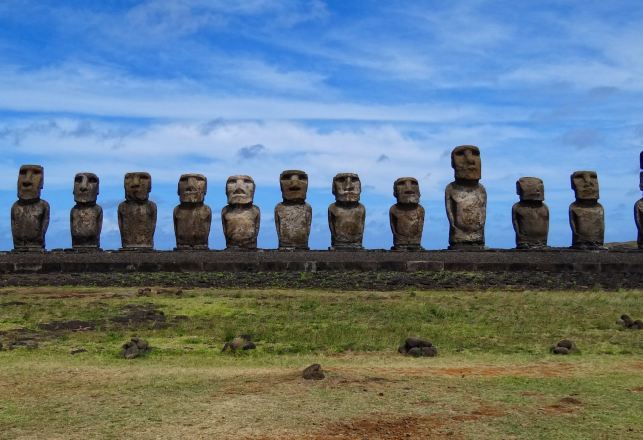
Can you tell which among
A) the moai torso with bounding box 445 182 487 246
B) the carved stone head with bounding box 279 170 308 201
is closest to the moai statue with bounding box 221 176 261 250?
the carved stone head with bounding box 279 170 308 201

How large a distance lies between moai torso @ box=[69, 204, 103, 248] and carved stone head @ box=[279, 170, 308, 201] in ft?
18.3

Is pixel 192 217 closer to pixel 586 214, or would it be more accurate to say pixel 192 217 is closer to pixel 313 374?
pixel 586 214

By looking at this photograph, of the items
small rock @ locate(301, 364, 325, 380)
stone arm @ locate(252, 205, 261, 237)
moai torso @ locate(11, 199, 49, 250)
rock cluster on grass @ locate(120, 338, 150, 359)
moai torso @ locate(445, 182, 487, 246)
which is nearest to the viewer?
small rock @ locate(301, 364, 325, 380)

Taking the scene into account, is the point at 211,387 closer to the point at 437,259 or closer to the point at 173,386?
the point at 173,386

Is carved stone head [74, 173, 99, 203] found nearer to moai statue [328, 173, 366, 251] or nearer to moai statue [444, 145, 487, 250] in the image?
moai statue [328, 173, 366, 251]

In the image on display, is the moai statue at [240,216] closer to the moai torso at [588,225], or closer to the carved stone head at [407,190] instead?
the carved stone head at [407,190]

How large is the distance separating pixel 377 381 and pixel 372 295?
735 centimetres

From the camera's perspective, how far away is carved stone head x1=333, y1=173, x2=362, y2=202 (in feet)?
72.1

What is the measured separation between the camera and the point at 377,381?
24.1 feet

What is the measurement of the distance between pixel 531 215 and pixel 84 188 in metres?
12.9

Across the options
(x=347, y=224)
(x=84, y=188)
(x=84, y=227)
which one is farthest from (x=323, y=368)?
(x=84, y=188)

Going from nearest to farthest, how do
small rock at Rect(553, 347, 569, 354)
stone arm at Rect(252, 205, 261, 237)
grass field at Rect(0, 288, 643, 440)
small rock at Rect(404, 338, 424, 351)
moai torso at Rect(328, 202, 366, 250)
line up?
grass field at Rect(0, 288, 643, 440), small rock at Rect(404, 338, 424, 351), small rock at Rect(553, 347, 569, 354), moai torso at Rect(328, 202, 366, 250), stone arm at Rect(252, 205, 261, 237)

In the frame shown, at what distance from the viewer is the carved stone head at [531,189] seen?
22.0 metres

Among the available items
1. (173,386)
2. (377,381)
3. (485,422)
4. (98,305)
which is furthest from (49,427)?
(98,305)
